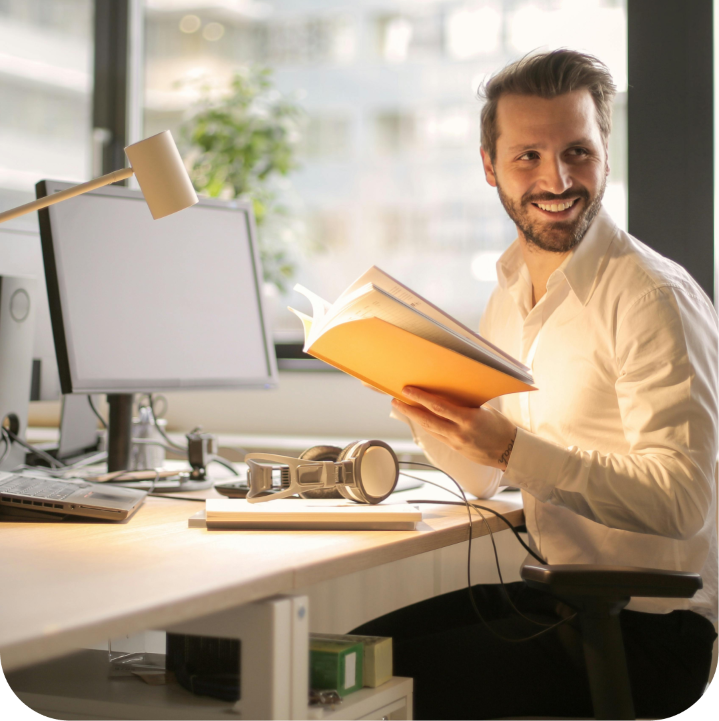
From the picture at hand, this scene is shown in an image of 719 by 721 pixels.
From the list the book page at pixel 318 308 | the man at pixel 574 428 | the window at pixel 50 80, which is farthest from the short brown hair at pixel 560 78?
the window at pixel 50 80

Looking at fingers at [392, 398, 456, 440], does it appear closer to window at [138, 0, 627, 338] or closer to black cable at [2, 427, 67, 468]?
black cable at [2, 427, 67, 468]

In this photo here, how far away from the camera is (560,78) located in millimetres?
1378

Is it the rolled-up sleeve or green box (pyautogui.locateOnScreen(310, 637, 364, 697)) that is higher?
the rolled-up sleeve

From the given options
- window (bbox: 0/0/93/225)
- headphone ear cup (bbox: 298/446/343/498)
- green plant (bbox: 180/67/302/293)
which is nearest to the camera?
headphone ear cup (bbox: 298/446/343/498)

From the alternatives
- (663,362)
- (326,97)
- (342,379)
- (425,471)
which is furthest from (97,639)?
(326,97)

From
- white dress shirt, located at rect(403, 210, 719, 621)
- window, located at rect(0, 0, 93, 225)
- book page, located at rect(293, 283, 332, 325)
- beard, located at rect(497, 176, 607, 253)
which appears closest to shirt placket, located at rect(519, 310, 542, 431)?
white dress shirt, located at rect(403, 210, 719, 621)

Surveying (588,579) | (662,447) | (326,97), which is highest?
(326,97)

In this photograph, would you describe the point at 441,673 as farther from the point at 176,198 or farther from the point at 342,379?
the point at 342,379

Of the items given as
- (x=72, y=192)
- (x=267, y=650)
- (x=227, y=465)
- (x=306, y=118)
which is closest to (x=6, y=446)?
(x=227, y=465)

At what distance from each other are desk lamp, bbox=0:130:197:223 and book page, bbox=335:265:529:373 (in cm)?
28

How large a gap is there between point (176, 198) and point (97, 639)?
0.68 metres

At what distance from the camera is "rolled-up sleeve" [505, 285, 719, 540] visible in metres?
1.08

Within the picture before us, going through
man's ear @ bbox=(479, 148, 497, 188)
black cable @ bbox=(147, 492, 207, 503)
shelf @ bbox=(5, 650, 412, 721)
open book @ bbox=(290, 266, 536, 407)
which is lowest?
shelf @ bbox=(5, 650, 412, 721)

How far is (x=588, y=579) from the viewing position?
0.90m
